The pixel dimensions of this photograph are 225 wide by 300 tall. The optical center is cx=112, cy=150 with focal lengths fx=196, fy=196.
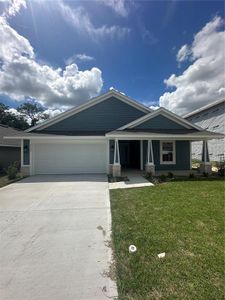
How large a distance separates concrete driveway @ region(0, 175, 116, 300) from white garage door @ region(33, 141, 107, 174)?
664 centimetres

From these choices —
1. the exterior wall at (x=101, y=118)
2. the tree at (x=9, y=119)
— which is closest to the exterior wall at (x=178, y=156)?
the exterior wall at (x=101, y=118)

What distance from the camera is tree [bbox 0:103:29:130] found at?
1672 inches

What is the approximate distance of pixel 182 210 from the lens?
5.63 meters

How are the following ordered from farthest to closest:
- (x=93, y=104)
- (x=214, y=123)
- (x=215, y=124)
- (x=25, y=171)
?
(x=214, y=123) → (x=215, y=124) → (x=93, y=104) → (x=25, y=171)

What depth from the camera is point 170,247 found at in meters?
3.59

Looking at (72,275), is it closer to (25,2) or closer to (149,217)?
(149,217)

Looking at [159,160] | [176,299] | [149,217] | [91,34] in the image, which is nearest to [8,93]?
[91,34]

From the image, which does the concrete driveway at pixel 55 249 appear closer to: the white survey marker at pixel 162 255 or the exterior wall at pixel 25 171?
the white survey marker at pixel 162 255

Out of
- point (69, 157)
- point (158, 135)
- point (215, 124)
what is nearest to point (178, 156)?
point (158, 135)

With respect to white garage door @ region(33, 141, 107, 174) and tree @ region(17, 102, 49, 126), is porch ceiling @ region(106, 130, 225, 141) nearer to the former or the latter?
white garage door @ region(33, 141, 107, 174)

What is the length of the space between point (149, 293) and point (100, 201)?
4645 millimetres

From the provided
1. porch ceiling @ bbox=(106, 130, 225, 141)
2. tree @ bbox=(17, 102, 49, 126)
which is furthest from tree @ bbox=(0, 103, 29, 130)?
porch ceiling @ bbox=(106, 130, 225, 141)

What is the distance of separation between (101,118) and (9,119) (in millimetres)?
36245

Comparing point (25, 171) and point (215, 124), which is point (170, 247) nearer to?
point (25, 171)
